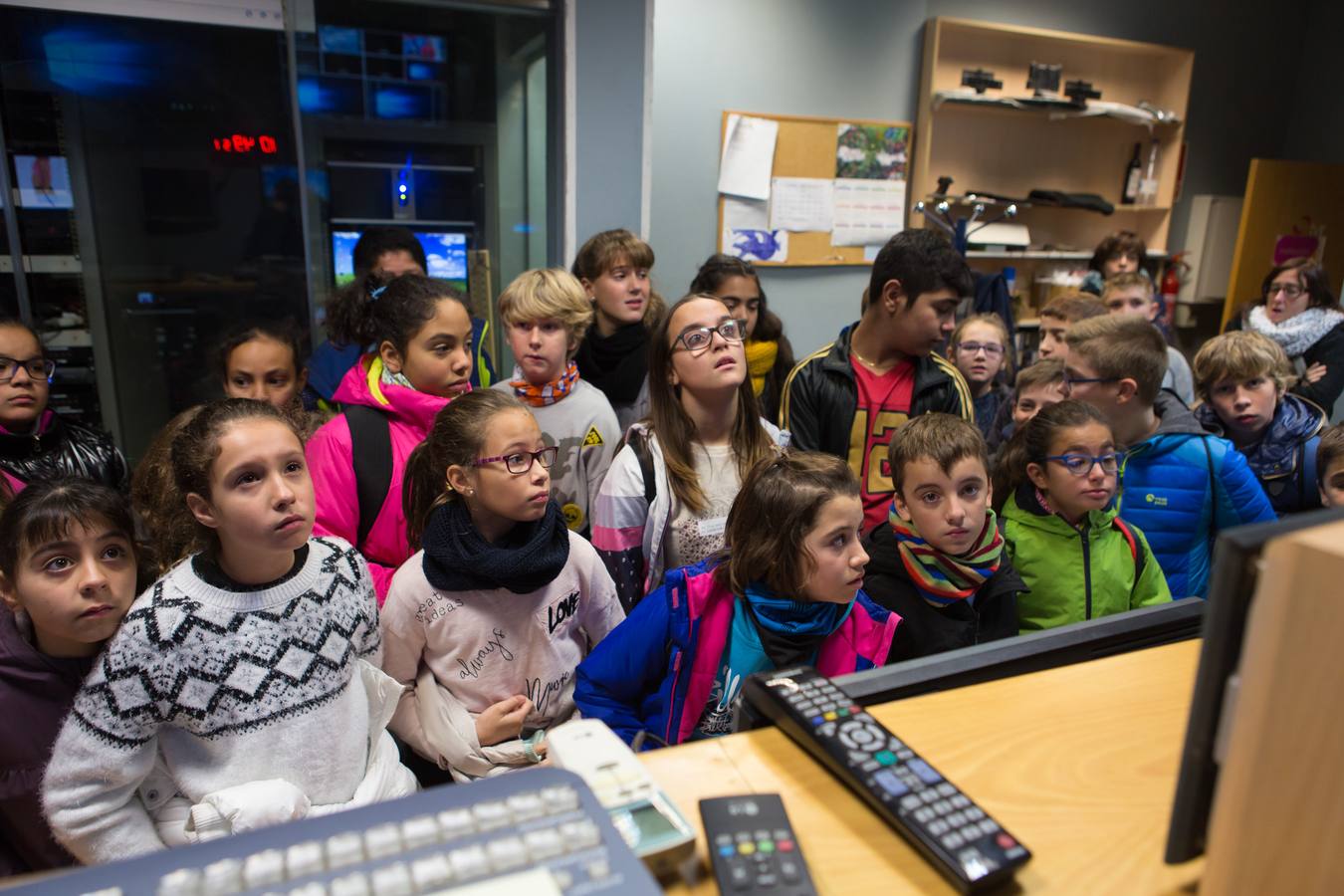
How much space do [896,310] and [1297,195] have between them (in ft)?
15.1

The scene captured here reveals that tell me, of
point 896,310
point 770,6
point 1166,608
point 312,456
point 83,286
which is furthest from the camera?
point 770,6

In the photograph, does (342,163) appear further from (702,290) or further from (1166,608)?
(1166,608)

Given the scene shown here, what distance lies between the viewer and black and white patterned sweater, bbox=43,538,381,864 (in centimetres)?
108

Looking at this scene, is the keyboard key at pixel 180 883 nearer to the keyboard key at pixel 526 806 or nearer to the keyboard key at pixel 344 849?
the keyboard key at pixel 344 849

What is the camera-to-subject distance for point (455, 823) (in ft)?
1.83

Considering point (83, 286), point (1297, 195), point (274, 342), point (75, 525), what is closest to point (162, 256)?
point (83, 286)

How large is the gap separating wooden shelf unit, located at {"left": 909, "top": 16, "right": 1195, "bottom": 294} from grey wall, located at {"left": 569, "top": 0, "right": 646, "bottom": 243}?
2.11 meters

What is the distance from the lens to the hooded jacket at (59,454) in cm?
197

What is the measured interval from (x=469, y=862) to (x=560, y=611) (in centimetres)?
104

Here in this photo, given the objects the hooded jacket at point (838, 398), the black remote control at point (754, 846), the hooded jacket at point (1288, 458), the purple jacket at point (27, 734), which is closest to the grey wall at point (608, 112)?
the hooded jacket at point (838, 398)

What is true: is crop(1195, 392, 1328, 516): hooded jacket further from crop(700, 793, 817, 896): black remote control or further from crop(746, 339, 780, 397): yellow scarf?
crop(700, 793, 817, 896): black remote control

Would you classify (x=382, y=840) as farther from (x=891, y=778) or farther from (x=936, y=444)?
(x=936, y=444)

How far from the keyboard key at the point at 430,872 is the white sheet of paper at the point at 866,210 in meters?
4.25

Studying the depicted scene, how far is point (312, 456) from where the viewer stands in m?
1.80
